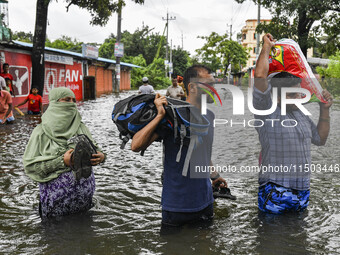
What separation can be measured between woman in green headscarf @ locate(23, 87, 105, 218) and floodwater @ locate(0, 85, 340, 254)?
0.78 ft

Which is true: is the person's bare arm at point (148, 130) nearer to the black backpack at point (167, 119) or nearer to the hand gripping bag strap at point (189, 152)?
the black backpack at point (167, 119)

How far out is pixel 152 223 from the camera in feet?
14.1

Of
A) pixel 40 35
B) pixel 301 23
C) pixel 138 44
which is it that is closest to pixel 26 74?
pixel 40 35

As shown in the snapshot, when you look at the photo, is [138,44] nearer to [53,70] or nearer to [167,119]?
[53,70]

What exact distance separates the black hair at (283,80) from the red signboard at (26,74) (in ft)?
48.5

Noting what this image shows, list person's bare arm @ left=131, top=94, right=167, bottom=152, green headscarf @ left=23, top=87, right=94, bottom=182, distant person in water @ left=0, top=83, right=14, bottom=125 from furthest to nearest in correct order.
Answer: distant person in water @ left=0, top=83, right=14, bottom=125
green headscarf @ left=23, top=87, right=94, bottom=182
person's bare arm @ left=131, top=94, right=167, bottom=152

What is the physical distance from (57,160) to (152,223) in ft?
4.11

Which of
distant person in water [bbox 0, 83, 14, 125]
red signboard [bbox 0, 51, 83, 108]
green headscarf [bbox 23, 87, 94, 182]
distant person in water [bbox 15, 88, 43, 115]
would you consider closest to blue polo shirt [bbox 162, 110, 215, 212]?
green headscarf [bbox 23, 87, 94, 182]

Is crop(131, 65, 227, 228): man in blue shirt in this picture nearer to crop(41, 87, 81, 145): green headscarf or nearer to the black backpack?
the black backpack

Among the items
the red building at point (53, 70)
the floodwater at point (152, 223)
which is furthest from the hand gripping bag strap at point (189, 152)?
the red building at point (53, 70)

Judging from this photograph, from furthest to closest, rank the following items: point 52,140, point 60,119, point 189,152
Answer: point 60,119 < point 52,140 < point 189,152

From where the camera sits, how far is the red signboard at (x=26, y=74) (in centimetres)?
1670

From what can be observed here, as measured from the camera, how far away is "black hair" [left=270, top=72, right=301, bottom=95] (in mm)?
3166

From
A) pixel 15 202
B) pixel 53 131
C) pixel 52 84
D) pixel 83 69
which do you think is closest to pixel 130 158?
pixel 15 202
